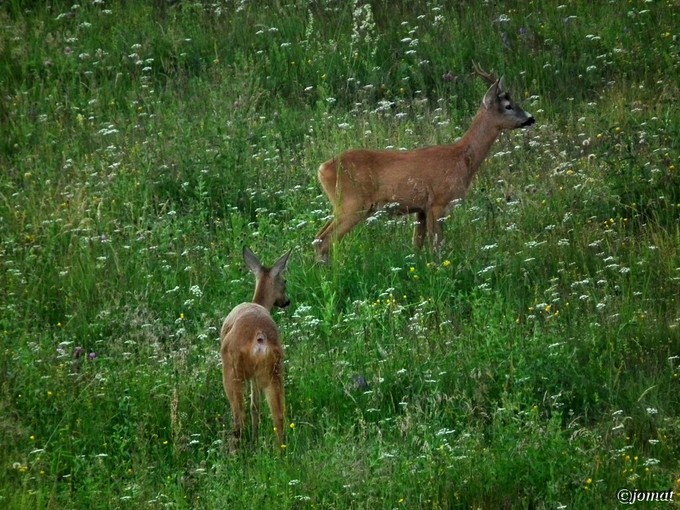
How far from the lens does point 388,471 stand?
7.00 meters

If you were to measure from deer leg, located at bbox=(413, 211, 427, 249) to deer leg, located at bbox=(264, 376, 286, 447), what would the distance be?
3180mm

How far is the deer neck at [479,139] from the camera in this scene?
11.9 metres

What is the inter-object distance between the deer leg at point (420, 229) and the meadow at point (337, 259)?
170 millimetres

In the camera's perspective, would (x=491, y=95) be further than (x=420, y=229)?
Yes

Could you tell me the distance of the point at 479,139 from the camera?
478 inches

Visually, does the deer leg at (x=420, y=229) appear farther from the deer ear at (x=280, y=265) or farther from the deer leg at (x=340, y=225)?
the deer ear at (x=280, y=265)

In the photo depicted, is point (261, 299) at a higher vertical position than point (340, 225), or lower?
higher

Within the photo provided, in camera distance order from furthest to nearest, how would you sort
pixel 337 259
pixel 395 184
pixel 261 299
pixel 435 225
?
1. pixel 395 184
2. pixel 435 225
3. pixel 337 259
4. pixel 261 299

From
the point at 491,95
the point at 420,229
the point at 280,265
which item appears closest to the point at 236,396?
the point at 280,265

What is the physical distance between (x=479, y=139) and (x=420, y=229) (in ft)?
3.62

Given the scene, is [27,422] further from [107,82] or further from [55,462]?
[107,82]

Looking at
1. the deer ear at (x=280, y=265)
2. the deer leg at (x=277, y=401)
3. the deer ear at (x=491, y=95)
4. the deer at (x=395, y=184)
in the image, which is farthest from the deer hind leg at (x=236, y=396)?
the deer ear at (x=491, y=95)

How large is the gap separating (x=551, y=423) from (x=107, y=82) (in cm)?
840

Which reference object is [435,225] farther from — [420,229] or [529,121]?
[529,121]
